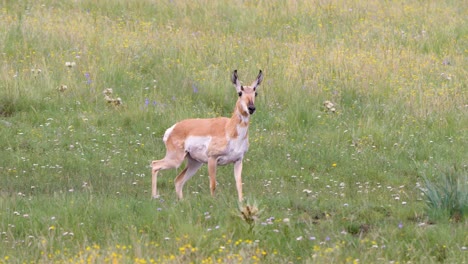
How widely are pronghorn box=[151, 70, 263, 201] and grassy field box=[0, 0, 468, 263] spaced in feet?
0.98

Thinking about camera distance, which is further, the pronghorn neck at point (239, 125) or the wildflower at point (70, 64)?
the wildflower at point (70, 64)

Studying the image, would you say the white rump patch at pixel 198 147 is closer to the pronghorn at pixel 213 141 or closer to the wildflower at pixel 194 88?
the pronghorn at pixel 213 141

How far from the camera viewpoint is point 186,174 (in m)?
11.0

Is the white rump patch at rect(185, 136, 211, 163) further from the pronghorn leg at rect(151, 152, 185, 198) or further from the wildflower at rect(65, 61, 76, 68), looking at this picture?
the wildflower at rect(65, 61, 76, 68)

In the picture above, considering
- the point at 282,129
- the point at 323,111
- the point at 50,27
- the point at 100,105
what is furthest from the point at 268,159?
the point at 50,27

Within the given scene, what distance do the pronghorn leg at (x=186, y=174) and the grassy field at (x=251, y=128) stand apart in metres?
0.16

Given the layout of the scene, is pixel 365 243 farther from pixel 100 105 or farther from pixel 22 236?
→ pixel 100 105

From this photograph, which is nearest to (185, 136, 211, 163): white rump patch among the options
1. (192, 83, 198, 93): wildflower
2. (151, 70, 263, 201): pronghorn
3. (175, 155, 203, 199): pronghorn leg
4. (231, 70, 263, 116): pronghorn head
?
(151, 70, 263, 201): pronghorn

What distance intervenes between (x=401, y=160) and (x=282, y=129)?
2.18 m

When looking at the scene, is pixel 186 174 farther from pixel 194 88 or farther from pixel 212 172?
pixel 194 88

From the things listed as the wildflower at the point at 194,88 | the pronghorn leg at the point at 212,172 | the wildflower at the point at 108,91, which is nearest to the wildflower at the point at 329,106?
the wildflower at the point at 194,88

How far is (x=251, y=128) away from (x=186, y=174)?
129 inches

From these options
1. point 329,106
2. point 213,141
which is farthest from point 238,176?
point 329,106

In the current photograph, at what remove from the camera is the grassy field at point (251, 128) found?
27.7 feet
